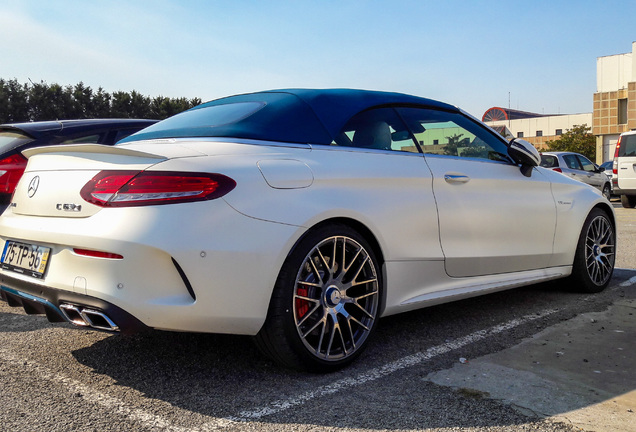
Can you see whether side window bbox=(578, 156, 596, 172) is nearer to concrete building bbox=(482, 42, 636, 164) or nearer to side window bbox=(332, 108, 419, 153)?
side window bbox=(332, 108, 419, 153)

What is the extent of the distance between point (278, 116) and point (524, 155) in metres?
1.98

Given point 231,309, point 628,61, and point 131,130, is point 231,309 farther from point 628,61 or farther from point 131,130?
point 628,61

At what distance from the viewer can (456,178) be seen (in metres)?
3.91

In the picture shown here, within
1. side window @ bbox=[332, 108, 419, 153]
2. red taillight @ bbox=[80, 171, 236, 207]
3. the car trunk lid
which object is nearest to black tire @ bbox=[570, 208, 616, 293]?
side window @ bbox=[332, 108, 419, 153]

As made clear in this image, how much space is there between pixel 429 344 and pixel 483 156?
1.40 meters

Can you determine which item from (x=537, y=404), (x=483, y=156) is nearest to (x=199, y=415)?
(x=537, y=404)

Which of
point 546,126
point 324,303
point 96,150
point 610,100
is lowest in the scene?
point 324,303

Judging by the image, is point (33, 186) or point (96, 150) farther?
point (33, 186)

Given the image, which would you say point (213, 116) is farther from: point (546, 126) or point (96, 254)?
point (546, 126)

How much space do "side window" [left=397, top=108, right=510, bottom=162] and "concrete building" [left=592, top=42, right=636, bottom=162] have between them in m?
57.8

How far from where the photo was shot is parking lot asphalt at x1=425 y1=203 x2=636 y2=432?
2686 mm

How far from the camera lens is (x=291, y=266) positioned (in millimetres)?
2932

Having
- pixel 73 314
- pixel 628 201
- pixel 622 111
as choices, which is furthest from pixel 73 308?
pixel 622 111

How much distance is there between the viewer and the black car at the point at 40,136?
16.5 feet
